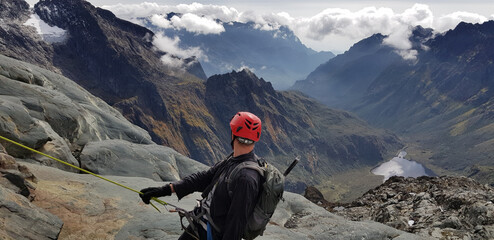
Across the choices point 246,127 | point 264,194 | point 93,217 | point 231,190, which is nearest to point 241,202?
point 231,190

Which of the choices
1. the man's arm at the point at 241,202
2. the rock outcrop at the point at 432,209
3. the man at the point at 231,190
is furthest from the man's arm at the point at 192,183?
the rock outcrop at the point at 432,209

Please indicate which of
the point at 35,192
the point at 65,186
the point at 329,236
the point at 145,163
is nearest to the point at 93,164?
the point at 145,163

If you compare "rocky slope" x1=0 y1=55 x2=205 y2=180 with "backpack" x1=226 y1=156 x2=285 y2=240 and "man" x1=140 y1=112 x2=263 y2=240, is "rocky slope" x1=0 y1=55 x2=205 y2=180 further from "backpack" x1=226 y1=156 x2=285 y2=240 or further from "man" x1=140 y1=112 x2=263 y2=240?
"backpack" x1=226 y1=156 x2=285 y2=240

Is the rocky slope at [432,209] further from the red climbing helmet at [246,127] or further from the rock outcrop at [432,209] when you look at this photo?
the red climbing helmet at [246,127]

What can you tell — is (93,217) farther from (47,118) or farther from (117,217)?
(47,118)

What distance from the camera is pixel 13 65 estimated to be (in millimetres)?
31969

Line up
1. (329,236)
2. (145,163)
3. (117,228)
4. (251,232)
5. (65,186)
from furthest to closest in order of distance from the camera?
1. (145,163)
2. (329,236)
3. (65,186)
4. (117,228)
5. (251,232)

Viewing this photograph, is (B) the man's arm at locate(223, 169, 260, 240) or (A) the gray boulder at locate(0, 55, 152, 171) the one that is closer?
(B) the man's arm at locate(223, 169, 260, 240)

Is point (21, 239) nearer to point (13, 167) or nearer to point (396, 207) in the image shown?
point (13, 167)

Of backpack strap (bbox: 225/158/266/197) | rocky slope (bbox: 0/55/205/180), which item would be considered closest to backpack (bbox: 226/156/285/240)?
backpack strap (bbox: 225/158/266/197)

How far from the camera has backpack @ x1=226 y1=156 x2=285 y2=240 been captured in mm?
7418

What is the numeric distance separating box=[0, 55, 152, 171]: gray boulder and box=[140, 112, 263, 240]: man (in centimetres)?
1647

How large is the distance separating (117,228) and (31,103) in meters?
18.6

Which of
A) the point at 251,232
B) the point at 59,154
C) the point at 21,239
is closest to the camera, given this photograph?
the point at 251,232
